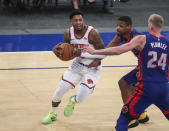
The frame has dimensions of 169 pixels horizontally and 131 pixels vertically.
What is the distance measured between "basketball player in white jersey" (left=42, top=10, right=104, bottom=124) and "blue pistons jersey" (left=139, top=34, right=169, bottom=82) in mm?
1390

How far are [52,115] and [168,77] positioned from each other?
206cm

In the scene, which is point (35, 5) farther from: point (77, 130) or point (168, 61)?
point (168, 61)

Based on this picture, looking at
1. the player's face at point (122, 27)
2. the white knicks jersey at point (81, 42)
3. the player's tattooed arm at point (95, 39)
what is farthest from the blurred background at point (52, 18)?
the player's face at point (122, 27)

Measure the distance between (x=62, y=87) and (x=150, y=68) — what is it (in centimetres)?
174

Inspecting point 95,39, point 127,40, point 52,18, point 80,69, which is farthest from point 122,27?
point 52,18

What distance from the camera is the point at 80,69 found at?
22.7ft

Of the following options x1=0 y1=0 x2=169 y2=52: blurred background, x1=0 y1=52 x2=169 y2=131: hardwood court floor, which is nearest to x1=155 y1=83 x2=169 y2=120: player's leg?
x1=0 y1=52 x2=169 y2=131: hardwood court floor

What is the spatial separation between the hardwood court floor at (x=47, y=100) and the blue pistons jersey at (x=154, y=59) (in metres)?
1.51

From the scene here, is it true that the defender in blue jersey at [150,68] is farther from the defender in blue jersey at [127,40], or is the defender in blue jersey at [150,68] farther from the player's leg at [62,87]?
the player's leg at [62,87]

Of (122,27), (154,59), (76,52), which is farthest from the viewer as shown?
(76,52)

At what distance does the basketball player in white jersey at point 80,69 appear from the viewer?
677 cm

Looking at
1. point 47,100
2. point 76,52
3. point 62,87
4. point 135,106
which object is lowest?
point 47,100

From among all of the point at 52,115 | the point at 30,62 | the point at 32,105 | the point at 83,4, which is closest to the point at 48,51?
the point at 30,62

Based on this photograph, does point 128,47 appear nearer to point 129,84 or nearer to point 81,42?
point 129,84
